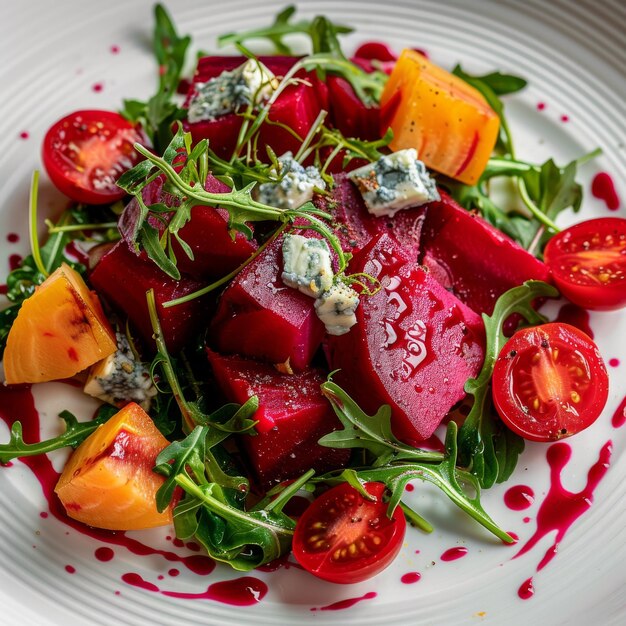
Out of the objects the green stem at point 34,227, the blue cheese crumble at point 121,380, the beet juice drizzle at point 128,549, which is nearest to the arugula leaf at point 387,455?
the beet juice drizzle at point 128,549

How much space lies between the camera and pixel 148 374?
9.06 ft

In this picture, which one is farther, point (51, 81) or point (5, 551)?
point (51, 81)

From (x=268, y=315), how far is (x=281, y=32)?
62.8 inches

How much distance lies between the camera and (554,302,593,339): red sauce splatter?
3059 millimetres

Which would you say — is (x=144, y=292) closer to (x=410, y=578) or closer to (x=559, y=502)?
(x=410, y=578)

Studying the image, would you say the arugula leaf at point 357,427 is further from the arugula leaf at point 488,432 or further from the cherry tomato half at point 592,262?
the cherry tomato half at point 592,262

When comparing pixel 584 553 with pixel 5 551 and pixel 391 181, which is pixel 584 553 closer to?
pixel 391 181

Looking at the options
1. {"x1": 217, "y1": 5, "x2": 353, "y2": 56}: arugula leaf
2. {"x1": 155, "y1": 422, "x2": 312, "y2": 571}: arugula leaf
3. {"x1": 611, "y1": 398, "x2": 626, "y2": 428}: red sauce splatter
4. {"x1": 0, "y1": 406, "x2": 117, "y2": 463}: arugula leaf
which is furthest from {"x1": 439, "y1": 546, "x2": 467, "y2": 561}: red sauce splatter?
{"x1": 217, "y1": 5, "x2": 353, "y2": 56}: arugula leaf

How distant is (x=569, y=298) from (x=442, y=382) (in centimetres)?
74

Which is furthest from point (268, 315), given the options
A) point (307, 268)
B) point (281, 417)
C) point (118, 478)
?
point (118, 478)

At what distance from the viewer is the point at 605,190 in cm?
338

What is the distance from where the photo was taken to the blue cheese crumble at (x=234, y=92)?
2906 millimetres

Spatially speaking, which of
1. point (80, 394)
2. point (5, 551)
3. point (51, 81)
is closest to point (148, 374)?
point (80, 394)

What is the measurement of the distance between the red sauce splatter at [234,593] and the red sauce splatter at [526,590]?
2.67 ft
